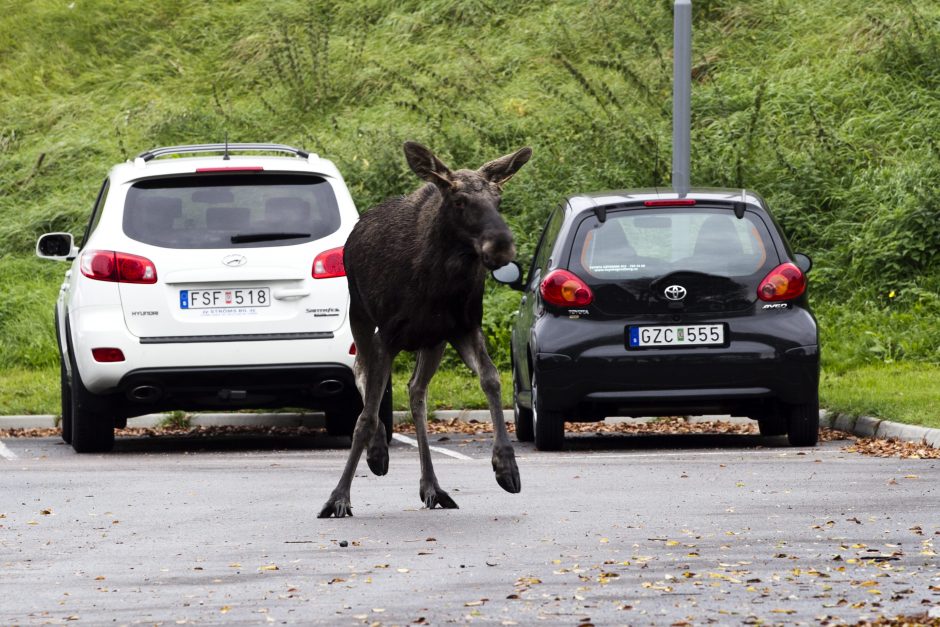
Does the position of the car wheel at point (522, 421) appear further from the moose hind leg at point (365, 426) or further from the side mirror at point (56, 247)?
the moose hind leg at point (365, 426)

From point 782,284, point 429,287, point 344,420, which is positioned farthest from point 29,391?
point 429,287

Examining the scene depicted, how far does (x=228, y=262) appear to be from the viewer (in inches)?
491

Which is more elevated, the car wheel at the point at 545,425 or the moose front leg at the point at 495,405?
the moose front leg at the point at 495,405

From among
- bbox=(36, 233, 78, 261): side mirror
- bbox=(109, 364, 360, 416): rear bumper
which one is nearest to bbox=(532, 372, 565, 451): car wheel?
bbox=(109, 364, 360, 416): rear bumper

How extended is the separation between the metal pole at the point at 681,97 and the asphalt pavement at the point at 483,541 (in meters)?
6.24

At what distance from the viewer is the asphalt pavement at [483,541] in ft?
21.2

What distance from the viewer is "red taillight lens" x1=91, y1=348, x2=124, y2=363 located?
12.3 metres

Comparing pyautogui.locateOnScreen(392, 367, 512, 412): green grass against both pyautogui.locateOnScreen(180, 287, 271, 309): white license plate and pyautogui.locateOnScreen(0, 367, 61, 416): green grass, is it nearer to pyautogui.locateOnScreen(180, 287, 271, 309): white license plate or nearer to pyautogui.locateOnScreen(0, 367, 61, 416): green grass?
pyautogui.locateOnScreen(0, 367, 61, 416): green grass

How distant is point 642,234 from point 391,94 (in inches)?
572

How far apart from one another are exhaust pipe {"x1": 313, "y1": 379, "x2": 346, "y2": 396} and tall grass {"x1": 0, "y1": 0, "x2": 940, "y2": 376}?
20.0 ft

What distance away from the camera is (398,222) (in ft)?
30.7

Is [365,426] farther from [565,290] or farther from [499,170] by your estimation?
[565,290]

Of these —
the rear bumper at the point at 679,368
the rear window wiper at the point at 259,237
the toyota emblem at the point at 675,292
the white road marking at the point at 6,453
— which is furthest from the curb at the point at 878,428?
the white road marking at the point at 6,453

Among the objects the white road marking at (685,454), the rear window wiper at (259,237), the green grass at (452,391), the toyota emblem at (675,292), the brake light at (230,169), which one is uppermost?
the brake light at (230,169)
